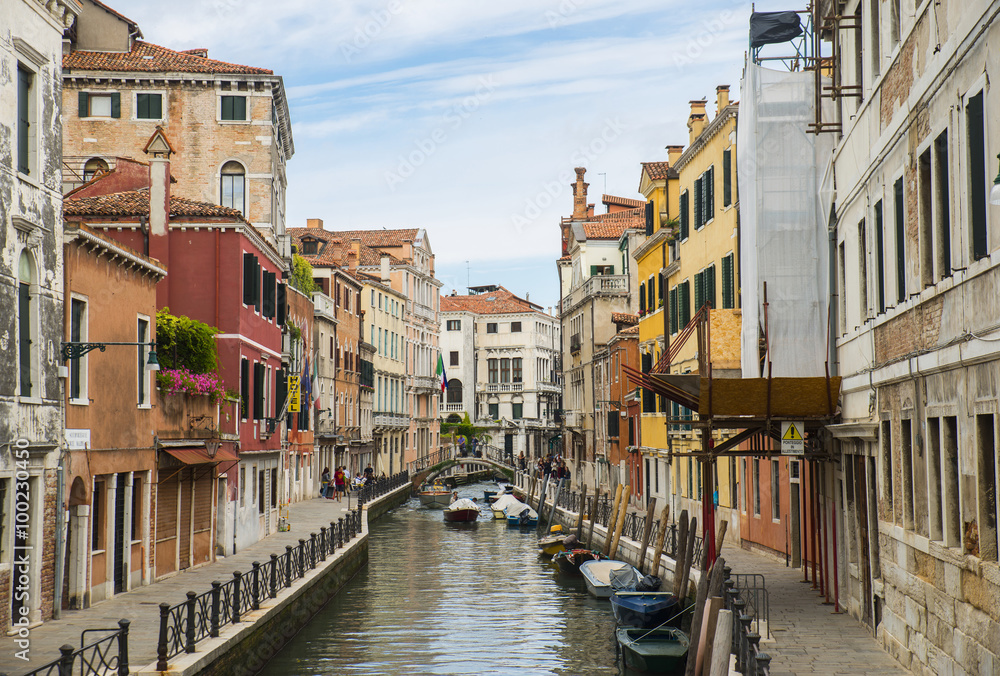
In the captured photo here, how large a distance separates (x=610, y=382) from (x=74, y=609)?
1193 inches

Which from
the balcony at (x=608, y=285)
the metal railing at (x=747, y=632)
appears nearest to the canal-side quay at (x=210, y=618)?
the metal railing at (x=747, y=632)

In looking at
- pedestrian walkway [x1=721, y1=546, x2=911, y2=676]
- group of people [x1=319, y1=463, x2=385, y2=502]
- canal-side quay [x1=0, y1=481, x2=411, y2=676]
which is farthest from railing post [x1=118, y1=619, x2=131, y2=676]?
group of people [x1=319, y1=463, x2=385, y2=502]

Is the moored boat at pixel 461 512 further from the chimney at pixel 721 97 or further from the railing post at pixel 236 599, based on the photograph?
the railing post at pixel 236 599

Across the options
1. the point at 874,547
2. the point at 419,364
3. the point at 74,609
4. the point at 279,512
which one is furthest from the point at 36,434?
the point at 419,364

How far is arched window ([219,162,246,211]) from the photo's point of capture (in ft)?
115

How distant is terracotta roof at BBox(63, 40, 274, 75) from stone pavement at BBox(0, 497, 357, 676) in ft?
49.3

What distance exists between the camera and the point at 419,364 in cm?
7669

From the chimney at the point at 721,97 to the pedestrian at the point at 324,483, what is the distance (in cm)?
2636

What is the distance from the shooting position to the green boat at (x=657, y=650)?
17016 millimetres

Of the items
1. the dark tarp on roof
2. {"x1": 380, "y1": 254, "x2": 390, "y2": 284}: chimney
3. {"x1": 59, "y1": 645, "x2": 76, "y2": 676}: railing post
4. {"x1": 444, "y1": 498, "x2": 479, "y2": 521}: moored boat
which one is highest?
{"x1": 380, "y1": 254, "x2": 390, "y2": 284}: chimney

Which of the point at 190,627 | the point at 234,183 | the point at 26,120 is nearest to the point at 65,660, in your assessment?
the point at 190,627

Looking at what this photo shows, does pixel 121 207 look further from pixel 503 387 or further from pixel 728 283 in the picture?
pixel 503 387

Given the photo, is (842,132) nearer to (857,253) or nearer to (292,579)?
(857,253)

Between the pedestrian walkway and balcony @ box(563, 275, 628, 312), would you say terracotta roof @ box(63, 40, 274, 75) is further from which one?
the pedestrian walkway
